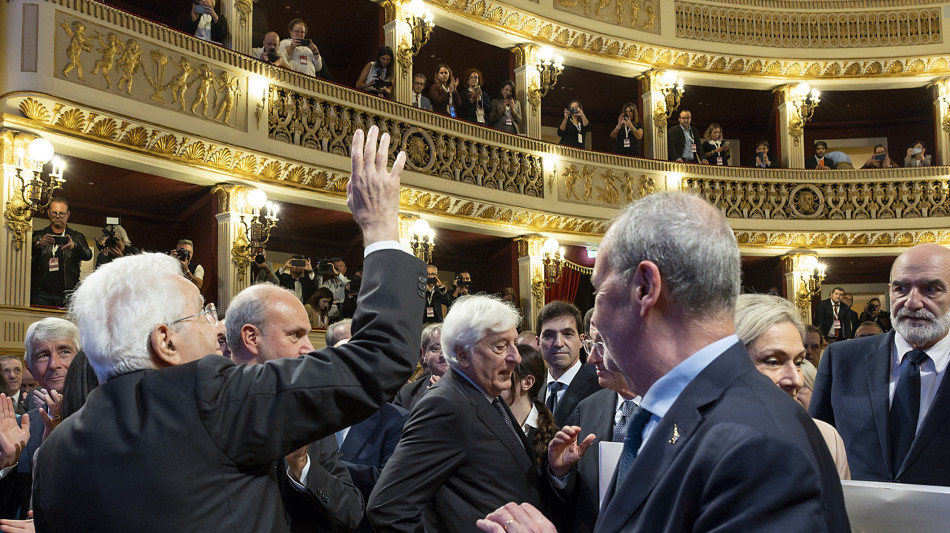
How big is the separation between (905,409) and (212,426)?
2.71 m

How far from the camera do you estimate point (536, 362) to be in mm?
4336

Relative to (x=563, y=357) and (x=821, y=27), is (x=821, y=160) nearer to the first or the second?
(x=821, y=27)

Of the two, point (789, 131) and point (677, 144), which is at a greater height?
point (789, 131)

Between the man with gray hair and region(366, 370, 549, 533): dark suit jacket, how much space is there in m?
0.94

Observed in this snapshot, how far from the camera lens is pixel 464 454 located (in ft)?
9.68

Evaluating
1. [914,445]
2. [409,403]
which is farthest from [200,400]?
[409,403]

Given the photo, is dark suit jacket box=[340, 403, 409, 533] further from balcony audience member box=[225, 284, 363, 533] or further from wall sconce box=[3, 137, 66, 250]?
wall sconce box=[3, 137, 66, 250]

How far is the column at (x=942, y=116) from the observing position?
53.7 ft

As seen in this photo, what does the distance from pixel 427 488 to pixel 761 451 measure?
1.78 m

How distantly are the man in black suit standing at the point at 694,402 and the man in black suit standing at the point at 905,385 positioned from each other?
82.3 inches

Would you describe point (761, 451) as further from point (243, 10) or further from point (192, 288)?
point (243, 10)

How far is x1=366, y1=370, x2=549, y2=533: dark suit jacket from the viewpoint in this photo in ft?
9.39

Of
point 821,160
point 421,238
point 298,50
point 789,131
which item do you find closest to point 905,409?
point 421,238

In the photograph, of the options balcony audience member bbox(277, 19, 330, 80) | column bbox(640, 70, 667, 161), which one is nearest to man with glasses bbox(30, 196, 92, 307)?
balcony audience member bbox(277, 19, 330, 80)
